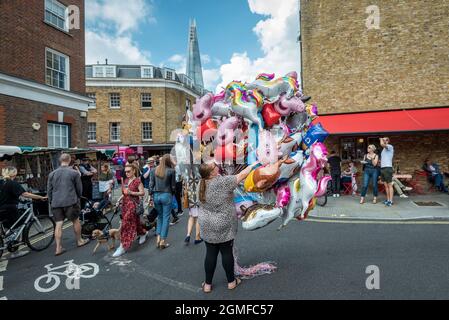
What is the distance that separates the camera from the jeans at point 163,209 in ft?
17.5

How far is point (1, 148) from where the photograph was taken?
7434 millimetres

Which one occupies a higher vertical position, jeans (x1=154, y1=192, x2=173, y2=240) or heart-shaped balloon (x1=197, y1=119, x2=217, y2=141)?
heart-shaped balloon (x1=197, y1=119, x2=217, y2=141)

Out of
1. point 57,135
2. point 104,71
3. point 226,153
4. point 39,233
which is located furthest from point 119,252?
point 104,71

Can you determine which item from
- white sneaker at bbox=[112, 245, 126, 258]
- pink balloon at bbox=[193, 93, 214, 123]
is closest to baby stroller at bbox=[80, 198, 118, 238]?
white sneaker at bbox=[112, 245, 126, 258]

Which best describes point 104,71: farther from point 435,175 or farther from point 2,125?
point 435,175

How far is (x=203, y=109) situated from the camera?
3699mm

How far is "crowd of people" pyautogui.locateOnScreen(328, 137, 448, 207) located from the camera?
27.2 feet

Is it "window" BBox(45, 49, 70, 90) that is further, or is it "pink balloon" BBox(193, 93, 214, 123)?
"window" BBox(45, 49, 70, 90)

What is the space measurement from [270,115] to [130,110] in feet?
85.9

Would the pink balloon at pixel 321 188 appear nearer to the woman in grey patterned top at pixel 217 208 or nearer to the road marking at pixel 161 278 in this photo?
the woman in grey patterned top at pixel 217 208

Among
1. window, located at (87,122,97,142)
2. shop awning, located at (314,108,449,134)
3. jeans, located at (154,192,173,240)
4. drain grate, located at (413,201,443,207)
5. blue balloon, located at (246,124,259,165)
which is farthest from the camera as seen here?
window, located at (87,122,97,142)

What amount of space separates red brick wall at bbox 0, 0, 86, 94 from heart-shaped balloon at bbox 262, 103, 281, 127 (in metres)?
11.0

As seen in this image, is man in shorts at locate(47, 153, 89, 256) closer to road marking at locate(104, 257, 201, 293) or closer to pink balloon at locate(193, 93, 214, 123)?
road marking at locate(104, 257, 201, 293)

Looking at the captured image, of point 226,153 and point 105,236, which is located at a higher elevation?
point 226,153
